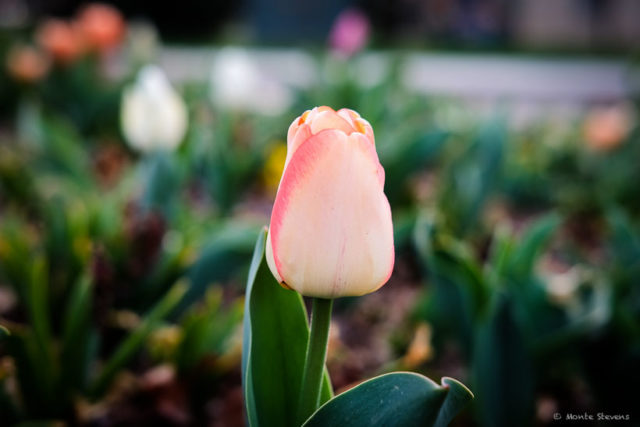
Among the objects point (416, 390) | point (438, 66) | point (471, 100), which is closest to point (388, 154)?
point (416, 390)

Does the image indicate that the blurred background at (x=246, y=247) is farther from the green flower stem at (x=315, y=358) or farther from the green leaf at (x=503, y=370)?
the green flower stem at (x=315, y=358)

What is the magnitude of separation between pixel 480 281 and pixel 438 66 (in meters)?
9.65

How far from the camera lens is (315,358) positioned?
0.67m

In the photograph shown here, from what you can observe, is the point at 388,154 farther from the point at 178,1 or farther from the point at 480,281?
the point at 178,1

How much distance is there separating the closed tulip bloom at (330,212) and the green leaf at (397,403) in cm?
12

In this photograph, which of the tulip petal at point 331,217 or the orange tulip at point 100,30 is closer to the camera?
the tulip petal at point 331,217

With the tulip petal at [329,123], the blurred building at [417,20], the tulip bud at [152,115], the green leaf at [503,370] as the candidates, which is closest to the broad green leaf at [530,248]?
the green leaf at [503,370]

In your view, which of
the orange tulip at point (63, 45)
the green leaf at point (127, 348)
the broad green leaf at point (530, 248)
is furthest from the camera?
the orange tulip at point (63, 45)

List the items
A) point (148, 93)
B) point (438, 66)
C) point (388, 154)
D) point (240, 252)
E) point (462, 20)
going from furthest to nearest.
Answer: point (462, 20) < point (438, 66) < point (388, 154) < point (148, 93) < point (240, 252)

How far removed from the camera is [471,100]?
695 cm

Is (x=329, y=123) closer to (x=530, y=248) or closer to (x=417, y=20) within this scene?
(x=530, y=248)

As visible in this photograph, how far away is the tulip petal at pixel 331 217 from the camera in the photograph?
0.58m

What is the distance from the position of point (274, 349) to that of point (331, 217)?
255 millimetres

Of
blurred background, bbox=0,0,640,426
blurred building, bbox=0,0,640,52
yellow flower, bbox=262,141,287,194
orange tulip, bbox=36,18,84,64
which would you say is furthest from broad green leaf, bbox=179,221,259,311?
blurred building, bbox=0,0,640,52
